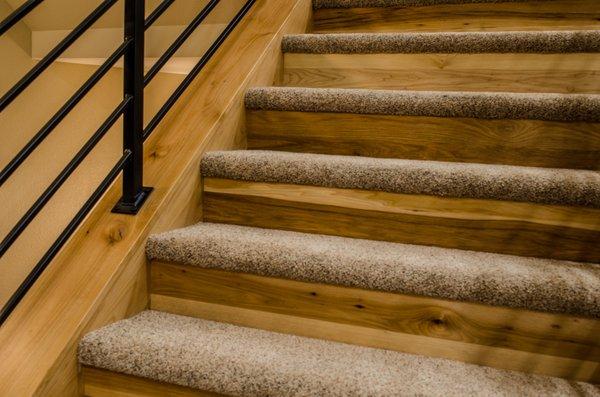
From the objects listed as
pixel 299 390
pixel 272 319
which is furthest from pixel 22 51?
pixel 299 390

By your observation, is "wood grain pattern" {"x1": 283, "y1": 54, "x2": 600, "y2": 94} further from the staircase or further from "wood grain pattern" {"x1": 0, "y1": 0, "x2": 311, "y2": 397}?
"wood grain pattern" {"x1": 0, "y1": 0, "x2": 311, "y2": 397}

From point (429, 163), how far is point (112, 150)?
7.18 feet

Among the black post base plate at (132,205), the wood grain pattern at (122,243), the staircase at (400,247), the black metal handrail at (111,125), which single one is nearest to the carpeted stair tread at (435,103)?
the staircase at (400,247)

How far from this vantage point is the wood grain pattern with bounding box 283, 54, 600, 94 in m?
1.49

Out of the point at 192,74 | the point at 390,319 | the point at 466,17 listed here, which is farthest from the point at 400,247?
the point at 466,17

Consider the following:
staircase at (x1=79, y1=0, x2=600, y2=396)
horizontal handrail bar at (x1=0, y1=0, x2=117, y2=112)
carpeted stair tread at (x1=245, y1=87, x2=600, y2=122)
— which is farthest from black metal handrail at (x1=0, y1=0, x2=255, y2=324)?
carpeted stair tread at (x1=245, y1=87, x2=600, y2=122)

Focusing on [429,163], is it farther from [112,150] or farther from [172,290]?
[112,150]

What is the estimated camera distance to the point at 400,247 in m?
1.17

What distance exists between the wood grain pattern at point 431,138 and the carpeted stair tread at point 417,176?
0.08 m

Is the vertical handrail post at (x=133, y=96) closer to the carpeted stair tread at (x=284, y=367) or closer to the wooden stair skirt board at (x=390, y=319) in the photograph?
the wooden stair skirt board at (x=390, y=319)

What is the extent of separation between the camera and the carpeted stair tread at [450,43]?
146 cm

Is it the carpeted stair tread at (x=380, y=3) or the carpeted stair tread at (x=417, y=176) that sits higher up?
the carpeted stair tread at (x=380, y=3)

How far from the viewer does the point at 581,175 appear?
115cm

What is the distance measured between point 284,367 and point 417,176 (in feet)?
1.86
